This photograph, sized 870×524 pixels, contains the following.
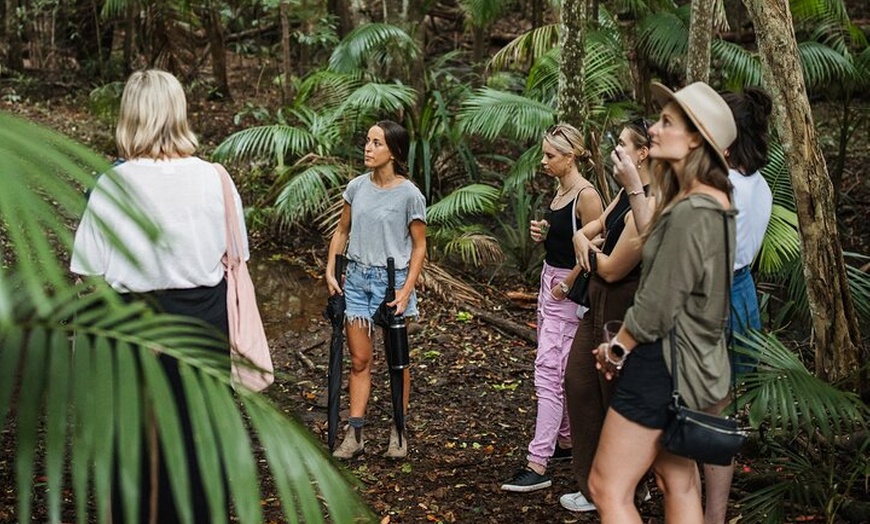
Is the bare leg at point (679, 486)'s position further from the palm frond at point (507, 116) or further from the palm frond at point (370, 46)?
the palm frond at point (370, 46)

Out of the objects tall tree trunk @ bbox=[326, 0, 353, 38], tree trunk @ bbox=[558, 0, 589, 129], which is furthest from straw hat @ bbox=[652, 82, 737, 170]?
tall tree trunk @ bbox=[326, 0, 353, 38]

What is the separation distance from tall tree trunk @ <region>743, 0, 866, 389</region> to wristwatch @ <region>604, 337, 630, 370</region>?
68.9 inches

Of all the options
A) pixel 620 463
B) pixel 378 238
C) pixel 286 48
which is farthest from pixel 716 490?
pixel 286 48

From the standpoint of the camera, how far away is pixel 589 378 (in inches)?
152

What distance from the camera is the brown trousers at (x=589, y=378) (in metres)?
3.73

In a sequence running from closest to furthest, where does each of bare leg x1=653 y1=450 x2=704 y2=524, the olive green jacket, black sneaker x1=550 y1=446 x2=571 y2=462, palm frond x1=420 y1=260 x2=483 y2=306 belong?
the olive green jacket, bare leg x1=653 y1=450 x2=704 y2=524, black sneaker x1=550 y1=446 x2=571 y2=462, palm frond x1=420 y1=260 x2=483 y2=306

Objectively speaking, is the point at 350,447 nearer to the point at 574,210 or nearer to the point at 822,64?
the point at 574,210

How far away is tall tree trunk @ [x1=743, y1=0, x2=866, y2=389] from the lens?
441 cm

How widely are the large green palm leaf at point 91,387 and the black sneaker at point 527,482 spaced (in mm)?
3252

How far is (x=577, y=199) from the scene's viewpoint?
440 centimetres

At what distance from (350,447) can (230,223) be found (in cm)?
217

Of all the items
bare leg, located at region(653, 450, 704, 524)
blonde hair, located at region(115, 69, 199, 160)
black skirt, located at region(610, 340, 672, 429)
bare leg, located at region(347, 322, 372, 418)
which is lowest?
bare leg, located at region(347, 322, 372, 418)

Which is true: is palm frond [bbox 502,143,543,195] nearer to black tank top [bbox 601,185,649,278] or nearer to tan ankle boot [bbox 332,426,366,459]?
tan ankle boot [bbox 332,426,366,459]

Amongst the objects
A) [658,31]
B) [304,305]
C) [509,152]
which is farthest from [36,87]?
[658,31]
